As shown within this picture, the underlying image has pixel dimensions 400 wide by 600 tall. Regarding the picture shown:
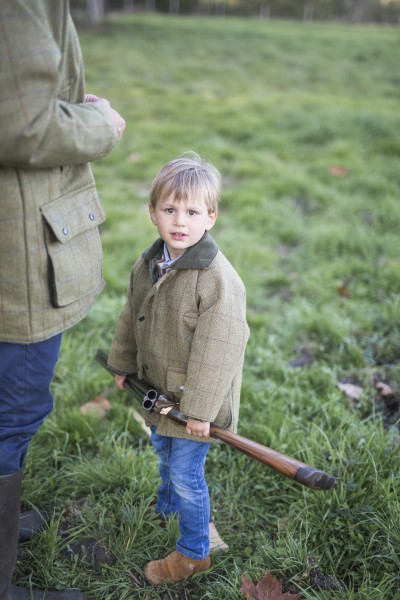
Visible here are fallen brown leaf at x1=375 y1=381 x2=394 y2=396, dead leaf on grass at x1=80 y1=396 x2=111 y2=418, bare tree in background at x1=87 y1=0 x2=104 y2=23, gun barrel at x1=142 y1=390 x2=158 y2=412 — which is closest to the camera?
gun barrel at x1=142 y1=390 x2=158 y2=412

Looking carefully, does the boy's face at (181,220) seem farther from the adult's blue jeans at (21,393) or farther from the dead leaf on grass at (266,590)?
the dead leaf on grass at (266,590)

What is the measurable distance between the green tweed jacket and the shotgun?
392 millimetres

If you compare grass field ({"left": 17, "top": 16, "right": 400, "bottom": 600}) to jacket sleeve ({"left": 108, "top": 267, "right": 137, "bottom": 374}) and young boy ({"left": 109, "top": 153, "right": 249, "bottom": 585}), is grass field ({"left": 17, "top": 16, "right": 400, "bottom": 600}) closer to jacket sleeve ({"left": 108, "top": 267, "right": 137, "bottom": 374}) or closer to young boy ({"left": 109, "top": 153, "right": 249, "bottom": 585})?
young boy ({"left": 109, "top": 153, "right": 249, "bottom": 585})

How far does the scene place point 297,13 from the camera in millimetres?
24078

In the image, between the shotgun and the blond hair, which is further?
the blond hair

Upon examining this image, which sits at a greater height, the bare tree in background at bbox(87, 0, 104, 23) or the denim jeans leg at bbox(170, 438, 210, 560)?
the bare tree in background at bbox(87, 0, 104, 23)

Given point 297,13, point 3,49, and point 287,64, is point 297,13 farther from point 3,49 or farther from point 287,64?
point 3,49

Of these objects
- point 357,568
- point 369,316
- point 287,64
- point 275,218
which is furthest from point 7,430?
point 287,64

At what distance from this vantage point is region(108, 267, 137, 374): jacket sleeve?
80.0 inches

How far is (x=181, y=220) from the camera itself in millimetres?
1694

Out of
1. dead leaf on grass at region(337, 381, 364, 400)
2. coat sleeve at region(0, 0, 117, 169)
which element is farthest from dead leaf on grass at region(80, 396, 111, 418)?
coat sleeve at region(0, 0, 117, 169)

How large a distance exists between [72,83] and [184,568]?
1632 mm

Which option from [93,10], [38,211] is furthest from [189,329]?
[93,10]

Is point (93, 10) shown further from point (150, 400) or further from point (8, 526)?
point (8, 526)
